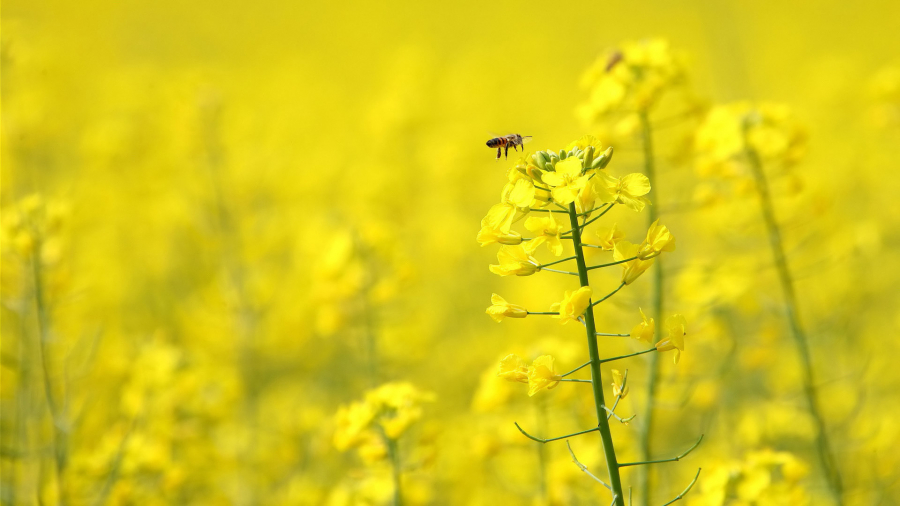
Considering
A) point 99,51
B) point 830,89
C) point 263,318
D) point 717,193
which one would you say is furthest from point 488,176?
point 99,51

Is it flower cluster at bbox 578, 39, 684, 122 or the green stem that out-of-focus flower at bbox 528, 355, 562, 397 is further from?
flower cluster at bbox 578, 39, 684, 122

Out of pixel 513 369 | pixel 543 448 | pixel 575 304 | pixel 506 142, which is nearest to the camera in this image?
pixel 575 304

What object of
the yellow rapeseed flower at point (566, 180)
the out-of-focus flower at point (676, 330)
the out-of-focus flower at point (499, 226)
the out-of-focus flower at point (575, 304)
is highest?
the yellow rapeseed flower at point (566, 180)

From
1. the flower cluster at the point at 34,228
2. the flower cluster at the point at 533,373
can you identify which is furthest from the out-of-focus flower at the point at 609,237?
the flower cluster at the point at 34,228

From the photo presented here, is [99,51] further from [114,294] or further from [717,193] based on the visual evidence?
[717,193]

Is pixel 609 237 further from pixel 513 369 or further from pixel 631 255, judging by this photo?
pixel 513 369

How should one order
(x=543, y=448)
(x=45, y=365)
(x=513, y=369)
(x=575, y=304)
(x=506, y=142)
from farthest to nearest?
1. (x=543, y=448)
2. (x=45, y=365)
3. (x=506, y=142)
4. (x=513, y=369)
5. (x=575, y=304)

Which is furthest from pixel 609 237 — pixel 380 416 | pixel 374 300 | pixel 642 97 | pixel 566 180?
pixel 374 300

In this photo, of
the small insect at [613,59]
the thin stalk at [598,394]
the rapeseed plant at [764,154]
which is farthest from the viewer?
the small insect at [613,59]

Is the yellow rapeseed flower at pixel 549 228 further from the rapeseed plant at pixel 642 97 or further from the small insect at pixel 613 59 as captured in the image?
the small insect at pixel 613 59
